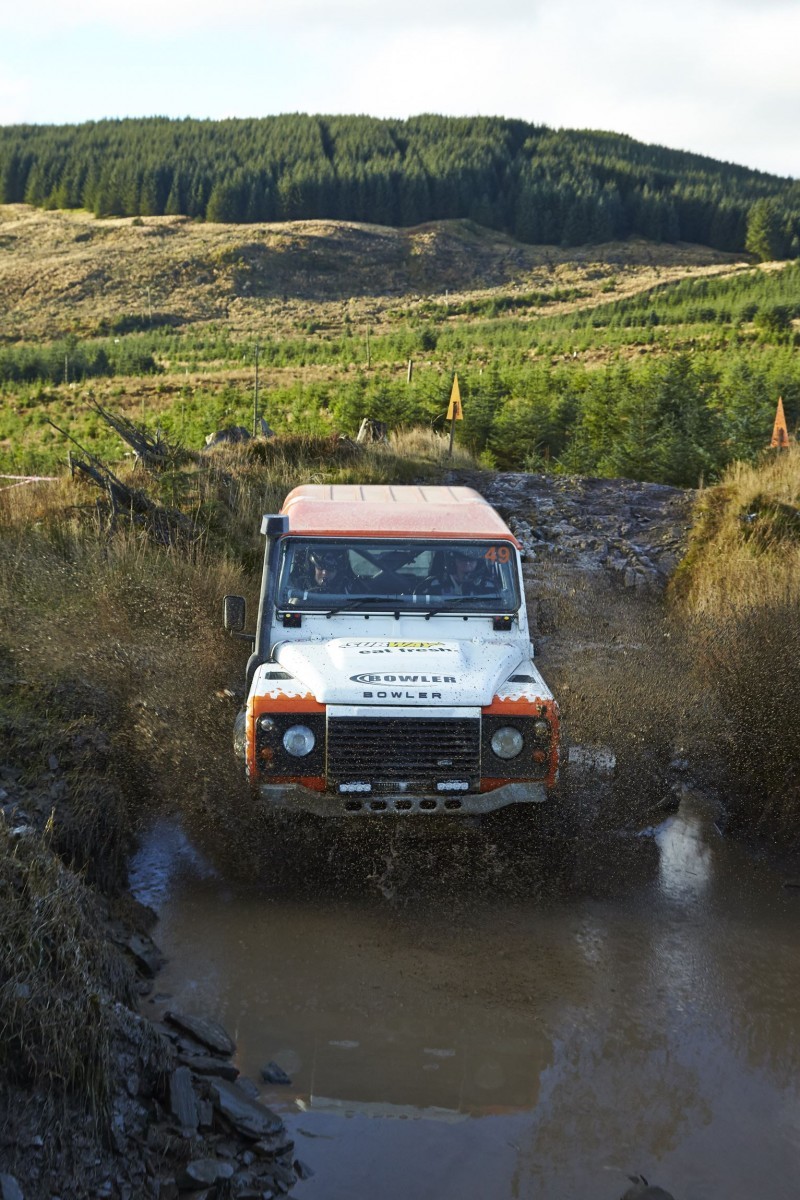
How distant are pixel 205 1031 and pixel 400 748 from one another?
1.81 meters

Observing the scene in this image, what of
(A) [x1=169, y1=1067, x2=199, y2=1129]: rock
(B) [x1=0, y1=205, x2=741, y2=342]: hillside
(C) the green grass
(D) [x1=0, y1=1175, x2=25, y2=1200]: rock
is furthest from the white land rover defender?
(B) [x1=0, y1=205, x2=741, y2=342]: hillside

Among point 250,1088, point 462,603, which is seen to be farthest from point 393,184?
point 250,1088

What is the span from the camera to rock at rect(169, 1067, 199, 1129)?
12.3 feet

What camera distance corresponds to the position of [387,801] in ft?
18.9

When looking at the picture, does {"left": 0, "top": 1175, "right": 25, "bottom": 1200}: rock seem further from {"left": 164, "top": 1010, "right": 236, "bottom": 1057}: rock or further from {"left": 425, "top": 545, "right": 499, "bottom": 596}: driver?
{"left": 425, "top": 545, "right": 499, "bottom": 596}: driver

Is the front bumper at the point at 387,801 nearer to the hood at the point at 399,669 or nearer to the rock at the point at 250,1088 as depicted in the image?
the hood at the point at 399,669

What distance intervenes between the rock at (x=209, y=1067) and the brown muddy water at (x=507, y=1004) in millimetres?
217

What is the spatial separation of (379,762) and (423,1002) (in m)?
1.29

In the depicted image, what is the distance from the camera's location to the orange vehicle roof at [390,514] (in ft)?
22.4

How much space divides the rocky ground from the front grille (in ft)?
4.52

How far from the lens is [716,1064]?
→ 15.1ft

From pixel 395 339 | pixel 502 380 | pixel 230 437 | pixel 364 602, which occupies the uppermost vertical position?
pixel 395 339

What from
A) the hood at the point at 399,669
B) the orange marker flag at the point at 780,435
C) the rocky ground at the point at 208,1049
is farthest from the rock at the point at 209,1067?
the orange marker flag at the point at 780,435

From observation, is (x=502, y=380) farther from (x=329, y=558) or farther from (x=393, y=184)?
(x=393, y=184)
